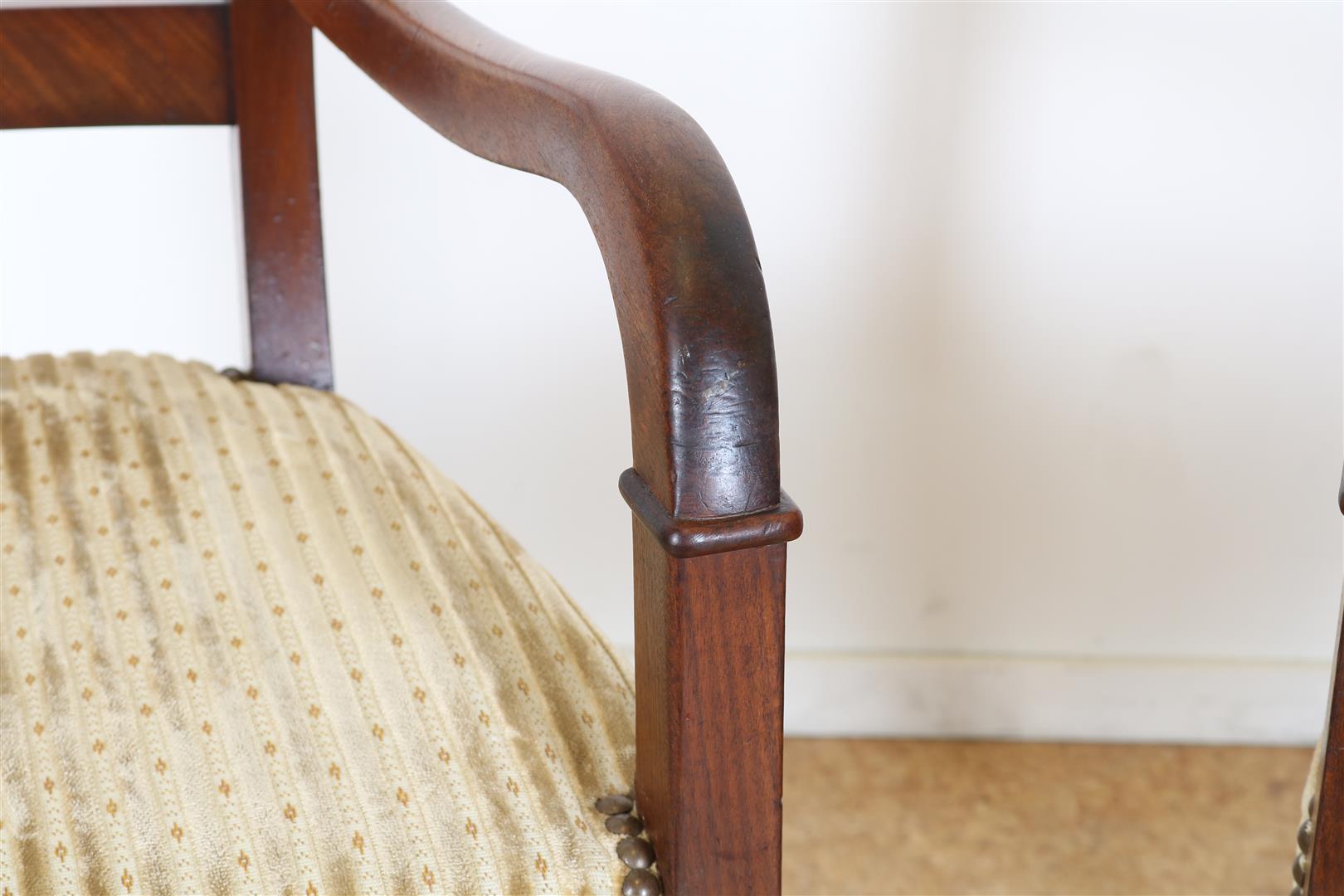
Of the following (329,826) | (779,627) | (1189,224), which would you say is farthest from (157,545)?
(1189,224)

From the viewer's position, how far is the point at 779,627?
393mm

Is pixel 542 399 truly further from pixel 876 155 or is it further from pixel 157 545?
pixel 157 545

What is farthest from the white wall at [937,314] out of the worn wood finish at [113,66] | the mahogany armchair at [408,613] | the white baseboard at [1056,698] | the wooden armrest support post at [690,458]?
the wooden armrest support post at [690,458]

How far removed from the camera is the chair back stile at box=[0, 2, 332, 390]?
71cm

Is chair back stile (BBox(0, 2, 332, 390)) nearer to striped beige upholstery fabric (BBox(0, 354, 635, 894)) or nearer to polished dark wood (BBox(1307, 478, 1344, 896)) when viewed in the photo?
striped beige upholstery fabric (BBox(0, 354, 635, 894))

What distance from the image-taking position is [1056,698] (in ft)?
4.29

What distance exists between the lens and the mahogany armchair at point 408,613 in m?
0.37

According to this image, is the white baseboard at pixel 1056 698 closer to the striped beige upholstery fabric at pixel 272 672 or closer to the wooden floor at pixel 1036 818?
the wooden floor at pixel 1036 818

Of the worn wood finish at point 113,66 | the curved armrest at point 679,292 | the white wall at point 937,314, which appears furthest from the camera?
the white wall at point 937,314

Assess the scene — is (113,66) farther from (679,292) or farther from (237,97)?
(679,292)

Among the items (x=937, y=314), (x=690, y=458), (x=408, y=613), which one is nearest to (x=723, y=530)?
(x=690, y=458)

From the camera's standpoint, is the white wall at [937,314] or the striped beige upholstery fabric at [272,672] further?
the white wall at [937,314]

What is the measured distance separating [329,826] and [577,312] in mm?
796

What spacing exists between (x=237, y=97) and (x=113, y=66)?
7 cm
